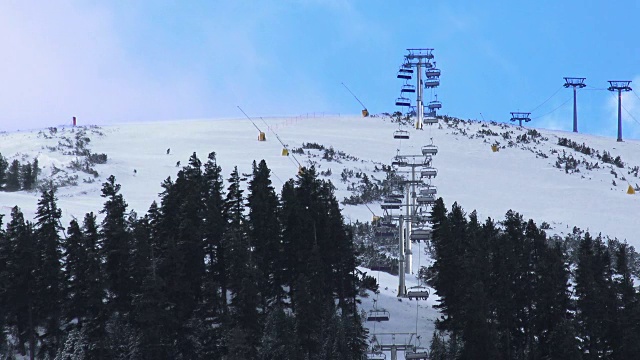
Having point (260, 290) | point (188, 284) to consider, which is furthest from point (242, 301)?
point (260, 290)

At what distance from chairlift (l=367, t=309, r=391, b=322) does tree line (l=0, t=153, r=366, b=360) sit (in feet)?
4.75

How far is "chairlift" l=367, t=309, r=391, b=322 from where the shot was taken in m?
59.7

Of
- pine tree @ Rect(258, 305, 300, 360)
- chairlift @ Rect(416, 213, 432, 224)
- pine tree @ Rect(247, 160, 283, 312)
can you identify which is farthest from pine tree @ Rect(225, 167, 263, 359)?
chairlift @ Rect(416, 213, 432, 224)

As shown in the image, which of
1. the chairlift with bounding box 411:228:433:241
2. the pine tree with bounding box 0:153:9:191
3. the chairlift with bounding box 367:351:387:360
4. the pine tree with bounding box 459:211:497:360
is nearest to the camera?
the pine tree with bounding box 459:211:497:360

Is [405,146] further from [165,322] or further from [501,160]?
[165,322]

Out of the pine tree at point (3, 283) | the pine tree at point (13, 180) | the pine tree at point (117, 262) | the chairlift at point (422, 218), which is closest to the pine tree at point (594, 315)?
the chairlift at point (422, 218)

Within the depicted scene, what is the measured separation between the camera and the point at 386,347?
186ft

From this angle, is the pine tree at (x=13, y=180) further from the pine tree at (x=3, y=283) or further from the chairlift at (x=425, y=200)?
the chairlift at (x=425, y=200)

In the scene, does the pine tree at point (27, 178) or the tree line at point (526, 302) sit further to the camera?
the pine tree at point (27, 178)

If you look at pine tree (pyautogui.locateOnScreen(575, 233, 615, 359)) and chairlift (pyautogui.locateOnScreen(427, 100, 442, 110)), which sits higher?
chairlift (pyautogui.locateOnScreen(427, 100, 442, 110))

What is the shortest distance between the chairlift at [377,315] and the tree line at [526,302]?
3.49 metres

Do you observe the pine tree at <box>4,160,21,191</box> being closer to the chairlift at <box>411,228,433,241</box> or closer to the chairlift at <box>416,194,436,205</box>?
the chairlift at <box>416,194,436,205</box>

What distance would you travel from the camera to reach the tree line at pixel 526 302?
167ft

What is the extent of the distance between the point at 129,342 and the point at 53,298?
5764 mm
